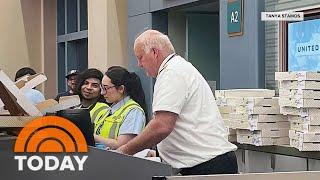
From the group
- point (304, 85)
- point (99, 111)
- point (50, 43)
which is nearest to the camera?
point (99, 111)

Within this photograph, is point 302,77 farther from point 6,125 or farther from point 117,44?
point 117,44

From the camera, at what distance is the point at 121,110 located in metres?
4.16

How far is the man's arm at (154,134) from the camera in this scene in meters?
2.95

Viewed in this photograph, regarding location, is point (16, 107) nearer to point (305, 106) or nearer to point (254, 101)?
point (305, 106)

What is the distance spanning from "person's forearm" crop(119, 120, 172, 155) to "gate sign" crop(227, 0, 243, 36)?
12.7 ft

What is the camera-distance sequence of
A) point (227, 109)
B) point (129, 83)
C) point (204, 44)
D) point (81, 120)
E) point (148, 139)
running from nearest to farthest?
1. point (81, 120)
2. point (148, 139)
3. point (129, 83)
4. point (227, 109)
5. point (204, 44)

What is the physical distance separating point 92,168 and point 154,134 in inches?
37.5

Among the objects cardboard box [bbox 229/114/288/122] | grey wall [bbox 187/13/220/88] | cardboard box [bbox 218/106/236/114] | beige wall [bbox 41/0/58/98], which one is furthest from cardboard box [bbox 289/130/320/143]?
beige wall [bbox 41/0/58/98]

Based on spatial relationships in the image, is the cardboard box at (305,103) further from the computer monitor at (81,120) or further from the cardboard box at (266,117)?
the computer monitor at (81,120)

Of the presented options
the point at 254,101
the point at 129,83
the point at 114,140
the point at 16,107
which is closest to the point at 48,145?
the point at 16,107

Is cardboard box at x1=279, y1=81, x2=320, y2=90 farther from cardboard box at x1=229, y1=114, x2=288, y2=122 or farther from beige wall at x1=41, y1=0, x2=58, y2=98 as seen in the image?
beige wall at x1=41, y1=0, x2=58, y2=98

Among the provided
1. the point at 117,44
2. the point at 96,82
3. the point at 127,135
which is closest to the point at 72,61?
the point at 117,44

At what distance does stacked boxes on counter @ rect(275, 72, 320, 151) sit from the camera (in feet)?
15.6

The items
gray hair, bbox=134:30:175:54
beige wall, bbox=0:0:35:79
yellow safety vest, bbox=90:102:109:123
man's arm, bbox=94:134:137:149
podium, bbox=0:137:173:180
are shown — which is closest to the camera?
podium, bbox=0:137:173:180
